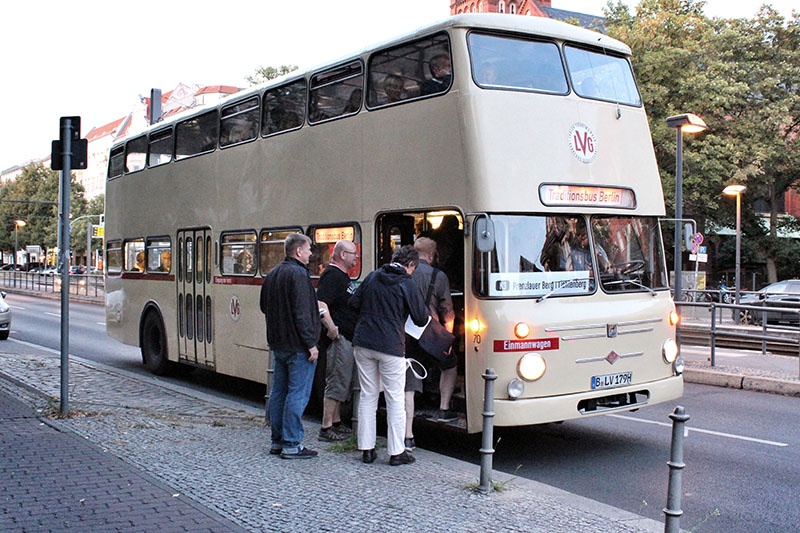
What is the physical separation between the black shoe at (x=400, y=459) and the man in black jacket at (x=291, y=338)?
750 millimetres

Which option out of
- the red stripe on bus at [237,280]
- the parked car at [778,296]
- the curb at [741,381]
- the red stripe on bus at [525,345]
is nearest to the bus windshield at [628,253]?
the red stripe on bus at [525,345]

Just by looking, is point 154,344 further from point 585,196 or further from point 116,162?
point 585,196

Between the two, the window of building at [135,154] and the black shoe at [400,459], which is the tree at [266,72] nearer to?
the window of building at [135,154]

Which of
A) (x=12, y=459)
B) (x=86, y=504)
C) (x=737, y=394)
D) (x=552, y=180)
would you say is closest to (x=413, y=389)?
(x=552, y=180)

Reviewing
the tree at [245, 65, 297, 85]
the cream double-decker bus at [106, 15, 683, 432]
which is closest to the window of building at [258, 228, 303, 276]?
the cream double-decker bus at [106, 15, 683, 432]

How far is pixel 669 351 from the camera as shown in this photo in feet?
27.1

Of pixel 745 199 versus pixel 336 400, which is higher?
pixel 745 199

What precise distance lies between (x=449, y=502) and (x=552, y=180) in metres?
3.39

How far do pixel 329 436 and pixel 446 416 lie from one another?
117cm

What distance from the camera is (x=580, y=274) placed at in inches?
305

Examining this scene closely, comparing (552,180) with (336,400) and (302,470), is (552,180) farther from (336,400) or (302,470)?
(302,470)

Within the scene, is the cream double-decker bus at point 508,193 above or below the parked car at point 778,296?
above

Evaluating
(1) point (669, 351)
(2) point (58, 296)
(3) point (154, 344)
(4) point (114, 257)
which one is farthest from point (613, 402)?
(2) point (58, 296)

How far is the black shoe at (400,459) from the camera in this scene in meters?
6.86
